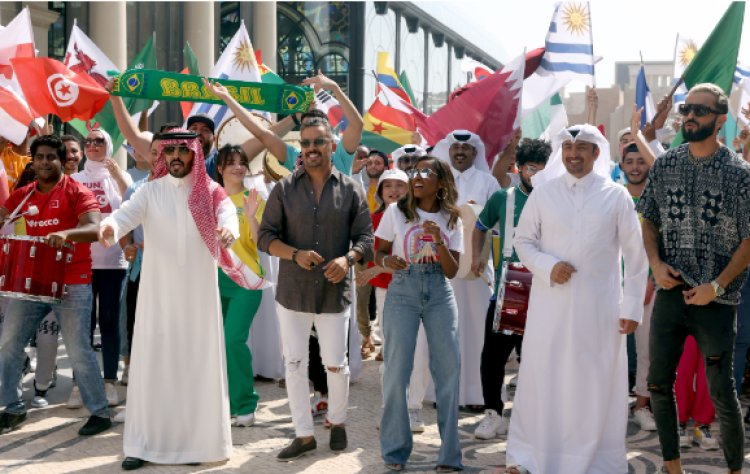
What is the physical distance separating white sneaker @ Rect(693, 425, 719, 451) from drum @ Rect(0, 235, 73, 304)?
4.42 meters

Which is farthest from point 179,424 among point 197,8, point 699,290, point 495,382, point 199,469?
point 197,8

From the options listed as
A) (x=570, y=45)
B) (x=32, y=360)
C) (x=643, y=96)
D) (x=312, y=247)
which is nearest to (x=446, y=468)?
(x=312, y=247)

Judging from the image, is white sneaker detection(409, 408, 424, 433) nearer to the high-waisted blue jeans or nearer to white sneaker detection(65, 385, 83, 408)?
the high-waisted blue jeans

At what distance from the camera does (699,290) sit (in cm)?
540

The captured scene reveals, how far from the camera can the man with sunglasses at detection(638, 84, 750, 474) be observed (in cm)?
543

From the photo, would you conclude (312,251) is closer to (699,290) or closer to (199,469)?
(199,469)

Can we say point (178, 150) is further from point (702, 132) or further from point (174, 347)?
point (702, 132)

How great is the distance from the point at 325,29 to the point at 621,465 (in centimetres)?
3646

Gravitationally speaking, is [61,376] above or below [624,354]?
below

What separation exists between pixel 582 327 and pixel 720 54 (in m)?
3.42

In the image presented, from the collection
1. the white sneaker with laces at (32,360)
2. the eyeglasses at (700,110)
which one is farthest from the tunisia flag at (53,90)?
the eyeglasses at (700,110)

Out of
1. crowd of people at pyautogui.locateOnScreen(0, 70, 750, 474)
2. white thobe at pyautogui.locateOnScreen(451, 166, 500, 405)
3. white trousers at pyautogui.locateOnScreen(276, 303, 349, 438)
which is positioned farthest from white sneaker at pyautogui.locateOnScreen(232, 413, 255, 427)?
white thobe at pyautogui.locateOnScreen(451, 166, 500, 405)

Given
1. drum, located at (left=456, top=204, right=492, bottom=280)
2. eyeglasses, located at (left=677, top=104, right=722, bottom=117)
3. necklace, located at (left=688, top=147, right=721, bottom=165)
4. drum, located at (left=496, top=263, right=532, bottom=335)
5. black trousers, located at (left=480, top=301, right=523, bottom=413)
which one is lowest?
black trousers, located at (left=480, top=301, right=523, bottom=413)

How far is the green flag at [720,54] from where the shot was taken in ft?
26.1
